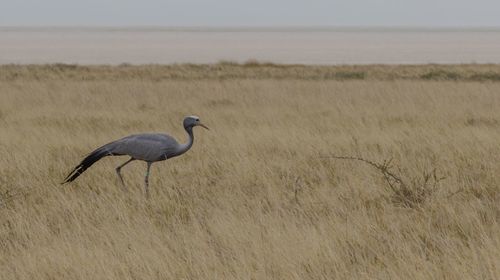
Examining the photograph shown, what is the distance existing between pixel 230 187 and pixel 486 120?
753 centimetres

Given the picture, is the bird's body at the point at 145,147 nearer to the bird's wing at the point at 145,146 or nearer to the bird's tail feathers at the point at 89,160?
the bird's wing at the point at 145,146

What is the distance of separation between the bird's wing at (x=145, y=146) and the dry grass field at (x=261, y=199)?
0.35 meters

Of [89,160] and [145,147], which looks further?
[145,147]

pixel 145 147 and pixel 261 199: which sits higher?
pixel 145 147

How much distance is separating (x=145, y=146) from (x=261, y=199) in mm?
1121

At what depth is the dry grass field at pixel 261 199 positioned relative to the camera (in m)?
4.80

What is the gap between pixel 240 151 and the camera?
9.84 m

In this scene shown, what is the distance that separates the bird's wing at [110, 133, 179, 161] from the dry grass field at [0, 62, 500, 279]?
35 cm

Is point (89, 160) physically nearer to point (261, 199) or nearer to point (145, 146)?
point (145, 146)

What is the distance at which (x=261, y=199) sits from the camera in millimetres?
6871

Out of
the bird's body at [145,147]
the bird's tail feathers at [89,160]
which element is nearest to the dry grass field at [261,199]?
the bird's tail feathers at [89,160]

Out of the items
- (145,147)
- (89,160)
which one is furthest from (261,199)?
(89,160)

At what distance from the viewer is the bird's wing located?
23.5ft

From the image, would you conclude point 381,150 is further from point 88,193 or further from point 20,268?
point 20,268
